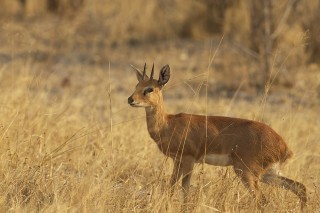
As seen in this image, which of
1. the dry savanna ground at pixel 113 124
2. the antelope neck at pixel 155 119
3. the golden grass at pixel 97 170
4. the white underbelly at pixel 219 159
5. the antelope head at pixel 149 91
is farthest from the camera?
the antelope neck at pixel 155 119

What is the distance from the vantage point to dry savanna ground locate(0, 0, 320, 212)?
5.60m

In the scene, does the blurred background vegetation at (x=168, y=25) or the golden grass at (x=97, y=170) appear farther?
the blurred background vegetation at (x=168, y=25)

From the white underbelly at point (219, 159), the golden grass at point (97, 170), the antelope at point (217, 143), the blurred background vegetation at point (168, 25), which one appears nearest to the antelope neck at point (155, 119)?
the antelope at point (217, 143)

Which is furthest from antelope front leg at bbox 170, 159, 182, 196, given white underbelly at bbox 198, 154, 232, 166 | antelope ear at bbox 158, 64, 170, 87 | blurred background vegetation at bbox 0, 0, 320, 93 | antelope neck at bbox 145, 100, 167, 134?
blurred background vegetation at bbox 0, 0, 320, 93

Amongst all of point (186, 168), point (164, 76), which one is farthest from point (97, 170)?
point (164, 76)

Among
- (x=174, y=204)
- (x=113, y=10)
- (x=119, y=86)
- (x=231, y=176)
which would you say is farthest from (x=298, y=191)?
(x=113, y=10)

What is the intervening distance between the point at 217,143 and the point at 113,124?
107cm

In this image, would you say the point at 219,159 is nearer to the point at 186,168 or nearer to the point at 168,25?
the point at 186,168

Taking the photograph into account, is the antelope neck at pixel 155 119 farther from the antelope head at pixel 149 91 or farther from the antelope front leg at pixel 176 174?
the antelope front leg at pixel 176 174

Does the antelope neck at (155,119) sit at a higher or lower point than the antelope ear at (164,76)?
lower

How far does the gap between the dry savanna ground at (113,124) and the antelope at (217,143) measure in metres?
0.12

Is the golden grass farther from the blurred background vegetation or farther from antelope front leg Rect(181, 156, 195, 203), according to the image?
the blurred background vegetation

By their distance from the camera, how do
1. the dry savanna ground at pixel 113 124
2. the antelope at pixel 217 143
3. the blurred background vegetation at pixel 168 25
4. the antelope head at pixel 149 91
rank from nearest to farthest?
the dry savanna ground at pixel 113 124
the antelope at pixel 217 143
the antelope head at pixel 149 91
the blurred background vegetation at pixel 168 25

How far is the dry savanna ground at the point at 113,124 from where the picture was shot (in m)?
5.60
